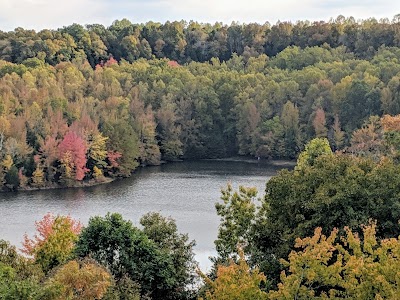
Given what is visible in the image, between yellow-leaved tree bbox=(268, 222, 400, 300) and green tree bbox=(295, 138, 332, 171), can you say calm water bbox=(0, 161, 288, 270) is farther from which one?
yellow-leaved tree bbox=(268, 222, 400, 300)

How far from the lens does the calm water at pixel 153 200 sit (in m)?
40.6

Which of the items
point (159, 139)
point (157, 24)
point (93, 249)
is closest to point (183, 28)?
point (157, 24)

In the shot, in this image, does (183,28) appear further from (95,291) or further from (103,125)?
(95,291)

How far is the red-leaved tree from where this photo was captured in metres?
58.8

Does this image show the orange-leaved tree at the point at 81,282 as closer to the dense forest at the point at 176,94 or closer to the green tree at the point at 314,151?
the green tree at the point at 314,151

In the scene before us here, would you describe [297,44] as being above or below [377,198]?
above

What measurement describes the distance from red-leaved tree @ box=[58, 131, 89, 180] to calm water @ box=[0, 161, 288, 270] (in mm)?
2474

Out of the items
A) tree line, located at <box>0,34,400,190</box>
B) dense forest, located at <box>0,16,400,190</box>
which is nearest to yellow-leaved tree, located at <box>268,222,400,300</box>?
dense forest, located at <box>0,16,400,190</box>

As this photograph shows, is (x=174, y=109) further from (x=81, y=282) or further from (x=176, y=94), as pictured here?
(x=81, y=282)

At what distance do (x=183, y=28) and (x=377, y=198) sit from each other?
273ft

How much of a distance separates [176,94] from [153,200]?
32041 mm

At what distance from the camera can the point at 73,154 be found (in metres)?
59.7

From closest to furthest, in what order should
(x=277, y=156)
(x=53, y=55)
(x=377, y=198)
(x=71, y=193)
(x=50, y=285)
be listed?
(x=50, y=285) < (x=377, y=198) < (x=71, y=193) < (x=277, y=156) < (x=53, y=55)

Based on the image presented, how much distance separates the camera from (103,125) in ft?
218
